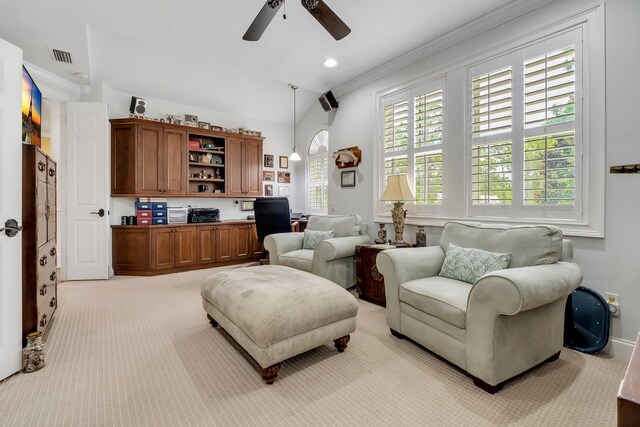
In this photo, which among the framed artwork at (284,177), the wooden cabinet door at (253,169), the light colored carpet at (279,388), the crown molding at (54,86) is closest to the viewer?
the light colored carpet at (279,388)

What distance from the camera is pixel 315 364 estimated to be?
214 cm

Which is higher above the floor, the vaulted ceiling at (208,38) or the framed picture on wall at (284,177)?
the vaulted ceiling at (208,38)

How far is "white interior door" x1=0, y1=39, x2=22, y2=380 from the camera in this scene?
6.20 feet

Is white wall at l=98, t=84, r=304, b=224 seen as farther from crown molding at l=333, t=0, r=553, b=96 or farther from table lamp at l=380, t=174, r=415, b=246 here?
table lamp at l=380, t=174, r=415, b=246

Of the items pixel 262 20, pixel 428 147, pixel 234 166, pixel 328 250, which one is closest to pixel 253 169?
pixel 234 166

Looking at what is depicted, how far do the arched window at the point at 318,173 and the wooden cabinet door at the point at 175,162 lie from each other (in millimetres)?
2422

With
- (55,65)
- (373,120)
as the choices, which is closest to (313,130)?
(373,120)

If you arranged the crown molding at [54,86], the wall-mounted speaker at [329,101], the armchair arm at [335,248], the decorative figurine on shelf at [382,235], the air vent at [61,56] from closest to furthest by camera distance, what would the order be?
the air vent at [61,56] < the armchair arm at [335,248] < the crown molding at [54,86] < the decorative figurine on shelf at [382,235] < the wall-mounted speaker at [329,101]

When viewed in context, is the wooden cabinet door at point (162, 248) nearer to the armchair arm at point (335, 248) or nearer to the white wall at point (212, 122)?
the white wall at point (212, 122)

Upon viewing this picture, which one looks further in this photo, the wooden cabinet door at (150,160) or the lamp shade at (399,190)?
the wooden cabinet door at (150,160)

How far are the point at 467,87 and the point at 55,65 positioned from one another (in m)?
4.89

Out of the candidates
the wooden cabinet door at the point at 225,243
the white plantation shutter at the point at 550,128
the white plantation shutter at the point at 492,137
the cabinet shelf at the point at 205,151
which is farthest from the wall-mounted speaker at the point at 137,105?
the white plantation shutter at the point at 550,128

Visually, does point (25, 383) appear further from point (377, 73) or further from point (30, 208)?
point (377, 73)

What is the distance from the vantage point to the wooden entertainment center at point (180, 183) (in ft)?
15.0
